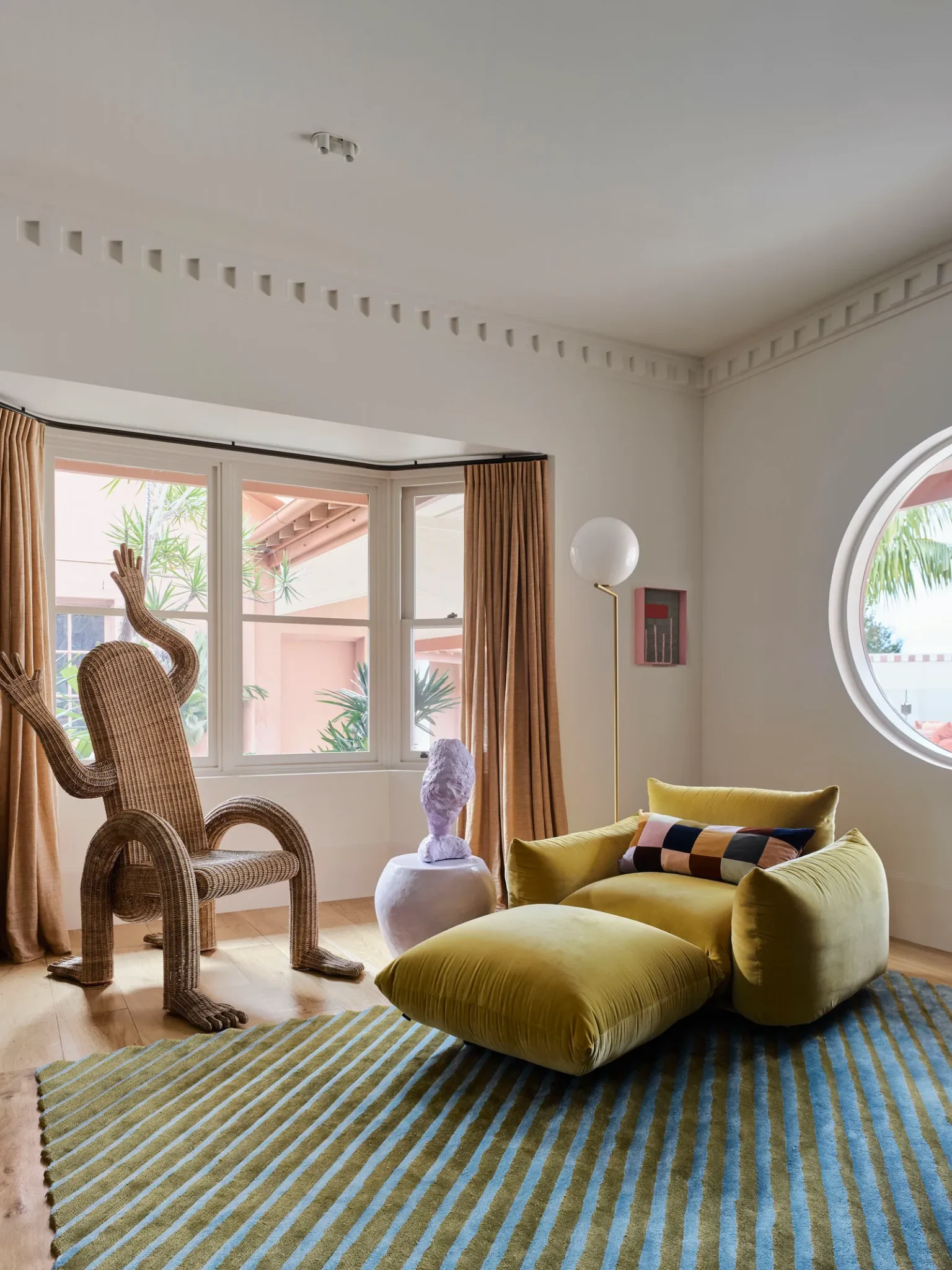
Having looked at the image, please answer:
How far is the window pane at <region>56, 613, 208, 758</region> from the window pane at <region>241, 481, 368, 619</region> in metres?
0.32

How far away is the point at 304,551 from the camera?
15.3ft

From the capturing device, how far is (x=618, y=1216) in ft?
5.77

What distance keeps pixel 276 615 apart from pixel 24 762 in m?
1.38

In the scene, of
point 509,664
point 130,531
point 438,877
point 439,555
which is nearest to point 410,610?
point 439,555

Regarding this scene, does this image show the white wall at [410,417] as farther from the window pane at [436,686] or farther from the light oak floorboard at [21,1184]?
the light oak floorboard at [21,1184]

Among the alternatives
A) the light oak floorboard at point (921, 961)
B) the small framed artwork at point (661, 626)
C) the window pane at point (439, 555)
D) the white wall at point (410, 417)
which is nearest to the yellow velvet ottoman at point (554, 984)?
the light oak floorboard at point (921, 961)

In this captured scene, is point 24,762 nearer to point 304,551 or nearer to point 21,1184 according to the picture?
point 304,551

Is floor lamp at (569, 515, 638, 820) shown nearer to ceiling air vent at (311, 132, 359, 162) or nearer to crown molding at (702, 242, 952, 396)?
crown molding at (702, 242, 952, 396)

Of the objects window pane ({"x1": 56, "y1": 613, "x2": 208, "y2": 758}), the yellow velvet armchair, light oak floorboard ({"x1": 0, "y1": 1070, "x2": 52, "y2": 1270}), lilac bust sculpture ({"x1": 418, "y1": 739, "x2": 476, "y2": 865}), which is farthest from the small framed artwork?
light oak floorboard ({"x1": 0, "y1": 1070, "x2": 52, "y2": 1270})

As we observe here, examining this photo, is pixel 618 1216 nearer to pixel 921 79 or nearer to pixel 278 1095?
pixel 278 1095

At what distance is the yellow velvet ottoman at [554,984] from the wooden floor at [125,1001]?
24.2 inches

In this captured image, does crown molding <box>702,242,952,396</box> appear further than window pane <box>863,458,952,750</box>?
No

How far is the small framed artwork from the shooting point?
4668 mm

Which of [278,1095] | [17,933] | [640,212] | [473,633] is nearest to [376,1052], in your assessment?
[278,1095]
